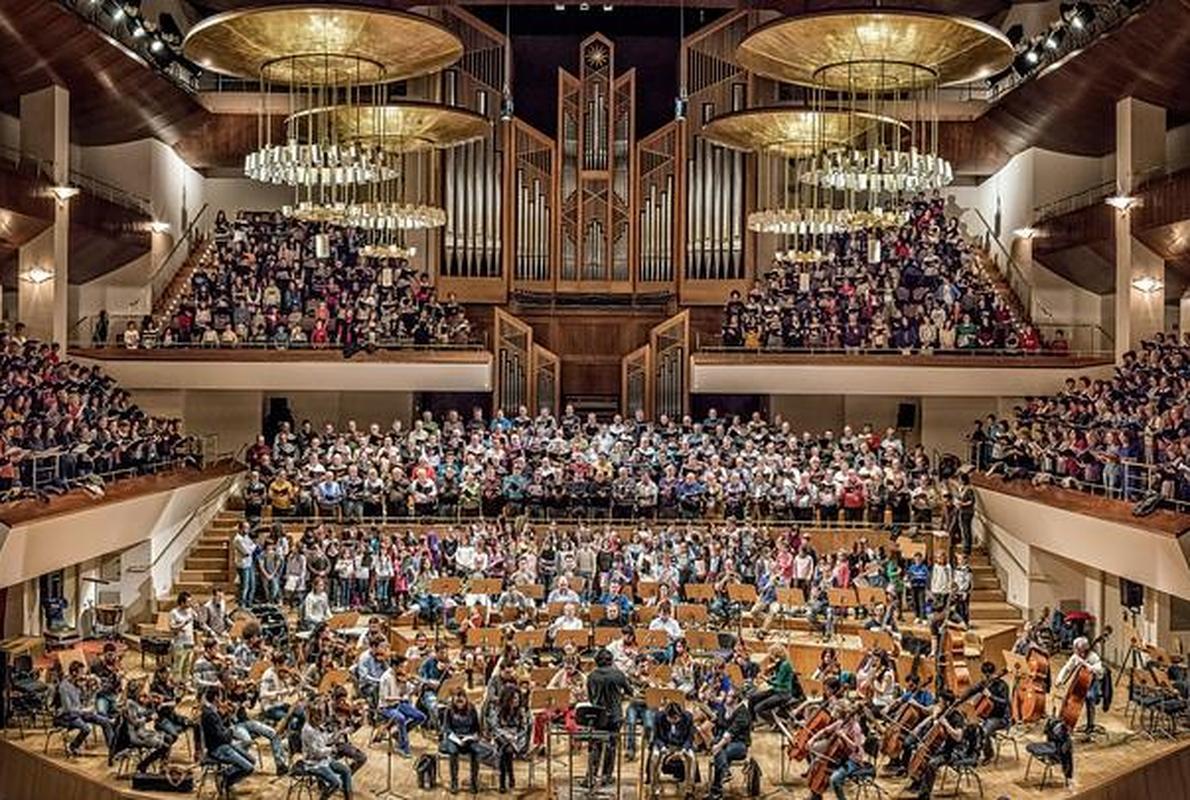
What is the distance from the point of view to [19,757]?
14.8 meters

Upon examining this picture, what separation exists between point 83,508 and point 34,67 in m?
7.57

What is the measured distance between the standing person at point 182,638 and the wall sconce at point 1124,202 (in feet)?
48.9

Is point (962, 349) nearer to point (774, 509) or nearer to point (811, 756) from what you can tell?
point (774, 509)

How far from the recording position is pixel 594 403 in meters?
27.7

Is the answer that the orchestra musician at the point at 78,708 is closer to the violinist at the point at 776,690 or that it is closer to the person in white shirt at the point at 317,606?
the person in white shirt at the point at 317,606

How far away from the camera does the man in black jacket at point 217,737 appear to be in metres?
13.3

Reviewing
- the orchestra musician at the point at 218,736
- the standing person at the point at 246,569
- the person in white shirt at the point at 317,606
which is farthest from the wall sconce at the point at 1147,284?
the orchestra musician at the point at 218,736

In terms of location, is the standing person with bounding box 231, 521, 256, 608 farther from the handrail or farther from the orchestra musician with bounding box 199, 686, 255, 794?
the orchestra musician with bounding box 199, 686, 255, 794

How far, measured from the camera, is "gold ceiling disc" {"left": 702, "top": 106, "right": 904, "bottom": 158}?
20141 millimetres

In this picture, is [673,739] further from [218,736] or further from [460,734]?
[218,736]

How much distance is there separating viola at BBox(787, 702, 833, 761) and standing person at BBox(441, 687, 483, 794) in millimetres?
2852

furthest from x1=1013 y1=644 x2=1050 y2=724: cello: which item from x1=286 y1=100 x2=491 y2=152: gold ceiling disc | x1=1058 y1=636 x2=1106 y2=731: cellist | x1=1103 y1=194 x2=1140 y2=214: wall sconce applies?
x1=286 y1=100 x2=491 y2=152: gold ceiling disc

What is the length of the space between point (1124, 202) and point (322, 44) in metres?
12.9

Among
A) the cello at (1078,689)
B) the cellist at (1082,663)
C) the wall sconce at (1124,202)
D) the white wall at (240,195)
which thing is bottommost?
the cello at (1078,689)
